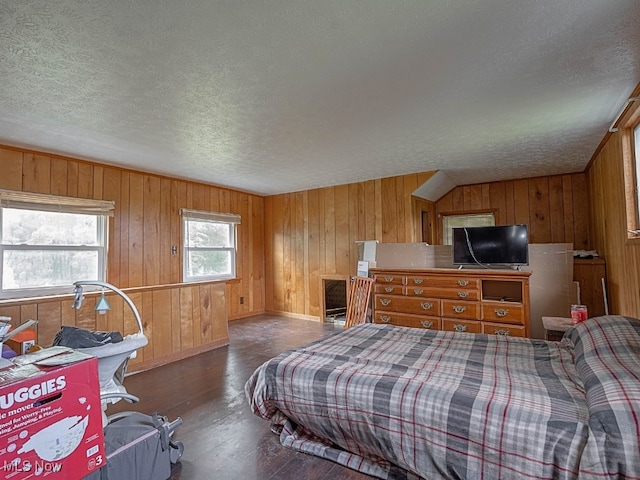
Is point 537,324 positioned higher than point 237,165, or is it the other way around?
point 237,165

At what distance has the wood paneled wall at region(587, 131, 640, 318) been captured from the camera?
2.65 meters

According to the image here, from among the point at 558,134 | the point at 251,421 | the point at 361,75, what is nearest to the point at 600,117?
the point at 558,134

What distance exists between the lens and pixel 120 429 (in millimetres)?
1716

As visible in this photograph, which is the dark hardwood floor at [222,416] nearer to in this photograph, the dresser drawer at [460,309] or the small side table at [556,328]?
the dresser drawer at [460,309]

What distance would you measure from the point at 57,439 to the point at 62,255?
364cm

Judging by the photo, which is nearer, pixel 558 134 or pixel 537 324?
pixel 558 134

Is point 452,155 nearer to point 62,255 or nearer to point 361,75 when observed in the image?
point 361,75

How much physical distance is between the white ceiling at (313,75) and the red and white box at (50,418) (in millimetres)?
1516

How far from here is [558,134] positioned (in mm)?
3176

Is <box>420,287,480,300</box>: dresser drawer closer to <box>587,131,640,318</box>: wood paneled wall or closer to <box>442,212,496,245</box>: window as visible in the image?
<box>587,131,640,318</box>: wood paneled wall

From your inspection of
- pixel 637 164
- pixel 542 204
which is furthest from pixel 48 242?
pixel 542 204

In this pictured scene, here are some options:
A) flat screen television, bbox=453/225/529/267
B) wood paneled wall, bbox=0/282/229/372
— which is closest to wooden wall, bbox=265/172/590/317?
flat screen television, bbox=453/225/529/267

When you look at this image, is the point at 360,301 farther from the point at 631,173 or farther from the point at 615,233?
the point at 631,173

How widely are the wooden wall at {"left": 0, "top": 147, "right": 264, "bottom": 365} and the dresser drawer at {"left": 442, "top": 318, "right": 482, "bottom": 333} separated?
9.16 ft
